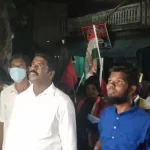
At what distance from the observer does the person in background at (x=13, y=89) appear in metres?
3.78

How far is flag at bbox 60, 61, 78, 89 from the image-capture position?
4438 mm

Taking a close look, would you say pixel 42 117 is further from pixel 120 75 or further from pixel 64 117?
pixel 120 75

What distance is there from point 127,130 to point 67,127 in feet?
1.76

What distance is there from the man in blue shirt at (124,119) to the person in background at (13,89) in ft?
3.85

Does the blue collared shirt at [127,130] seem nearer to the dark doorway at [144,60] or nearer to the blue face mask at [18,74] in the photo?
the blue face mask at [18,74]

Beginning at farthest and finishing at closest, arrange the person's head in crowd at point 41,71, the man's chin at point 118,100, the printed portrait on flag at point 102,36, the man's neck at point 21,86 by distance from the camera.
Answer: the printed portrait on flag at point 102,36 → the man's neck at point 21,86 → the person's head in crowd at point 41,71 → the man's chin at point 118,100

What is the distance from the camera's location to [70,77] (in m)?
4.46

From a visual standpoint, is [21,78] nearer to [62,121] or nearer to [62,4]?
[62,121]

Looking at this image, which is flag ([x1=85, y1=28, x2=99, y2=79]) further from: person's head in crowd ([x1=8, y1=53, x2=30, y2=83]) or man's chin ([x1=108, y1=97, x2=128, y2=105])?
man's chin ([x1=108, y1=97, x2=128, y2=105])

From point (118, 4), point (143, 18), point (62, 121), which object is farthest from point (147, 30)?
point (62, 121)

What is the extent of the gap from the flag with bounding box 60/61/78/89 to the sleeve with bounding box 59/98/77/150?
4.42 feet

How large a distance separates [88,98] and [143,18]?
1.26 m

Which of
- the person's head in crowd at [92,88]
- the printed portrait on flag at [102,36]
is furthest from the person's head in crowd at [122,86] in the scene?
the printed portrait on flag at [102,36]

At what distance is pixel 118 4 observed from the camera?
15.7 feet
